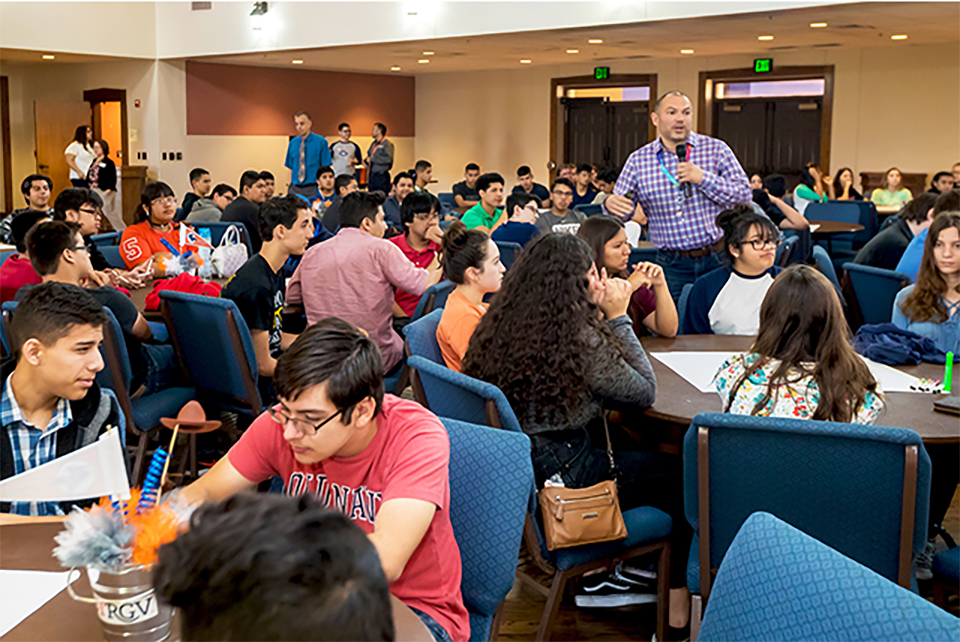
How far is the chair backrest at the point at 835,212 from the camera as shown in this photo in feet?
30.1

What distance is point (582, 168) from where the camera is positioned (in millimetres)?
11078

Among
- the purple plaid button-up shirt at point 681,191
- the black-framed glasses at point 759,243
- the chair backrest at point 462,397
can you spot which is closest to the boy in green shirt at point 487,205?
the purple plaid button-up shirt at point 681,191

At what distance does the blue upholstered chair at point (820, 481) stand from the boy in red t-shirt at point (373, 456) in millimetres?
614

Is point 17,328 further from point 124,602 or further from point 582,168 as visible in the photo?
point 582,168

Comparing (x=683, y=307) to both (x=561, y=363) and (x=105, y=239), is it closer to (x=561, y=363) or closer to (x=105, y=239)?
(x=561, y=363)

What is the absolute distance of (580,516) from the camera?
7.74 ft

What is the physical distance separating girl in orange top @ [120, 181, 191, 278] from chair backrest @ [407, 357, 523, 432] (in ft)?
10.8

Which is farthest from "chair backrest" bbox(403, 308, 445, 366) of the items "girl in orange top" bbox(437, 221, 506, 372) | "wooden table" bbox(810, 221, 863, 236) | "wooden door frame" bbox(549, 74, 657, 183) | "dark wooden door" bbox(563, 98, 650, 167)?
"dark wooden door" bbox(563, 98, 650, 167)

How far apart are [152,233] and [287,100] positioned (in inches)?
382

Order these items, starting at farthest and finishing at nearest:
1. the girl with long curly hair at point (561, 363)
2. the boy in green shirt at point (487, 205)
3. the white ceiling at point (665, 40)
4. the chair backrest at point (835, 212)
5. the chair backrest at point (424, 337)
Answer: the chair backrest at point (835, 212) → the white ceiling at point (665, 40) → the boy in green shirt at point (487, 205) → the chair backrest at point (424, 337) → the girl with long curly hair at point (561, 363)

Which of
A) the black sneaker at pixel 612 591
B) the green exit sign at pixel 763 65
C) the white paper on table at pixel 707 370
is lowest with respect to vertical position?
the black sneaker at pixel 612 591

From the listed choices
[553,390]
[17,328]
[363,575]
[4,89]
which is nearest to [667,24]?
[553,390]

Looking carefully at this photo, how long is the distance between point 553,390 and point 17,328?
A: 135cm

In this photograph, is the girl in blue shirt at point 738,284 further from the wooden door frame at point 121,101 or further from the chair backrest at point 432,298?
the wooden door frame at point 121,101
